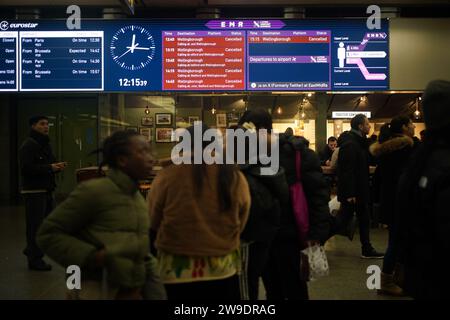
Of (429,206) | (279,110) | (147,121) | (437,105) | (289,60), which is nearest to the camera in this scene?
(429,206)

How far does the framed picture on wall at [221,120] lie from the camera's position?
941cm

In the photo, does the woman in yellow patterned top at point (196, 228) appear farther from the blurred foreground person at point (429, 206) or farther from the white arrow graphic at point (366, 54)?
the white arrow graphic at point (366, 54)

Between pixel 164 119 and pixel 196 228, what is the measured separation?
711 centimetres

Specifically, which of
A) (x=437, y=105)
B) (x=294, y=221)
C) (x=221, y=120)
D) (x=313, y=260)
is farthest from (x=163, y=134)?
(x=437, y=105)

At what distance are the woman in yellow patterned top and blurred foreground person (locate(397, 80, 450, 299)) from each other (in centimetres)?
86

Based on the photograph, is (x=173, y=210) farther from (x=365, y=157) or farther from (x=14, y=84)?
(x=14, y=84)

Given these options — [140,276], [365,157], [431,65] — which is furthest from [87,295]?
[431,65]

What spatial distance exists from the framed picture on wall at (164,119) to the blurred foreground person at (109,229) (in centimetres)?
698

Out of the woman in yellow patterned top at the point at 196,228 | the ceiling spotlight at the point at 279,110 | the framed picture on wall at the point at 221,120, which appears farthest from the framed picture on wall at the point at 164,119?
the woman in yellow patterned top at the point at 196,228

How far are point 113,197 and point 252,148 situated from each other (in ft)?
3.91

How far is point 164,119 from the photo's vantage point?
936 centimetres

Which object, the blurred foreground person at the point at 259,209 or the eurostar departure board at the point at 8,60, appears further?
the eurostar departure board at the point at 8,60

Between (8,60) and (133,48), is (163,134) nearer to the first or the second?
(133,48)

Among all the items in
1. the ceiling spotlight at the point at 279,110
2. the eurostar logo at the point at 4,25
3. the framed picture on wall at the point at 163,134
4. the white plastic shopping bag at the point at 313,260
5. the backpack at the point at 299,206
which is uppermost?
the eurostar logo at the point at 4,25
